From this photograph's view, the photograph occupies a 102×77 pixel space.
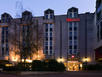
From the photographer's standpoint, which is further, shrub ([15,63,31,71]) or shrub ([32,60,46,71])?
shrub ([32,60,46,71])

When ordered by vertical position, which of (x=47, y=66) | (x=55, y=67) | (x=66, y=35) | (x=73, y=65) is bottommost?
(x=73, y=65)

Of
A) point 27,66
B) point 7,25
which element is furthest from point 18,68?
point 7,25

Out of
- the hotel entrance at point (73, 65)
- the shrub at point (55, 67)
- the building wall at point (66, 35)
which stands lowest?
the hotel entrance at point (73, 65)

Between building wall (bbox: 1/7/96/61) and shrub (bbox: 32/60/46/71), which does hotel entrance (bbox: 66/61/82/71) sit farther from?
shrub (bbox: 32/60/46/71)

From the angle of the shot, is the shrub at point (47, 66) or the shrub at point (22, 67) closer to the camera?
the shrub at point (22, 67)

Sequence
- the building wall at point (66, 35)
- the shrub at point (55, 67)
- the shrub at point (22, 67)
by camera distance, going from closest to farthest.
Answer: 1. the shrub at point (22, 67)
2. the shrub at point (55, 67)
3. the building wall at point (66, 35)

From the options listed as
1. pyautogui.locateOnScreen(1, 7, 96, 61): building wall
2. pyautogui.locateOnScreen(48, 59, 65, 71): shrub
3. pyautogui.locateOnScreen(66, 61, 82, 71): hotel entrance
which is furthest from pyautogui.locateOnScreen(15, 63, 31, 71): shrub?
pyautogui.locateOnScreen(66, 61, 82, 71): hotel entrance

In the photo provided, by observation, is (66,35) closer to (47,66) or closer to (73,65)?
(73,65)

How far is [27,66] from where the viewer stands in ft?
80.9

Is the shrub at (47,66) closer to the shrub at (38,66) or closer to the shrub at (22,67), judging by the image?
the shrub at (38,66)

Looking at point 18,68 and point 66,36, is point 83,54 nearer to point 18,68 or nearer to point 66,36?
point 66,36

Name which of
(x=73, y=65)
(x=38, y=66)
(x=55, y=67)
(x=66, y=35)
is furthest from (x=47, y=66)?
(x=66, y=35)

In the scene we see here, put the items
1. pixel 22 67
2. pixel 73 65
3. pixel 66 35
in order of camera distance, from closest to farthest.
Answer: pixel 22 67
pixel 73 65
pixel 66 35

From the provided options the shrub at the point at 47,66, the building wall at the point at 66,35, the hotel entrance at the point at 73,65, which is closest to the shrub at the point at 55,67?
the shrub at the point at 47,66
